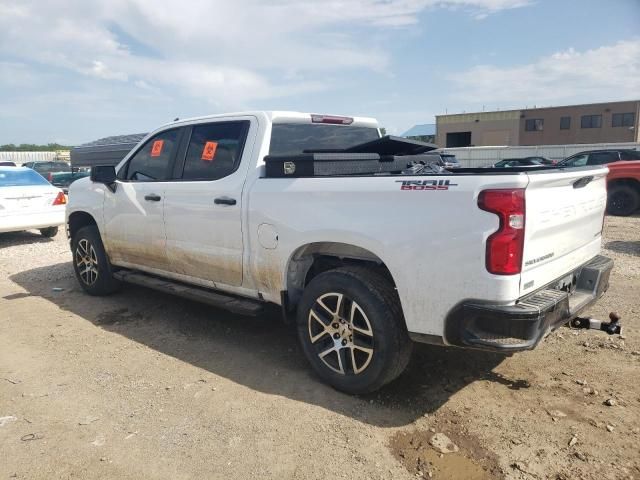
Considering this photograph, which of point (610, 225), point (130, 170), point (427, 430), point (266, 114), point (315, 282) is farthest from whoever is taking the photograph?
point (610, 225)

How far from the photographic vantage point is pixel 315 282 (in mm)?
3561

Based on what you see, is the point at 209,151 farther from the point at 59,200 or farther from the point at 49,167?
the point at 49,167

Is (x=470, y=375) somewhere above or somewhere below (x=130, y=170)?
below

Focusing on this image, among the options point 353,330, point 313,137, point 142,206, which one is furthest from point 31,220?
point 353,330

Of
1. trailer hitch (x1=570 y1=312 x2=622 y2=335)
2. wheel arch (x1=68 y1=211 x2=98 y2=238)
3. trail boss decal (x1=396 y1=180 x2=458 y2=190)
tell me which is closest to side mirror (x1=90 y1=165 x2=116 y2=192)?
wheel arch (x1=68 y1=211 x2=98 y2=238)

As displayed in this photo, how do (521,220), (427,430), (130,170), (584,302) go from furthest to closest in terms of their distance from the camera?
1. (130,170)
2. (584,302)
3. (427,430)
4. (521,220)

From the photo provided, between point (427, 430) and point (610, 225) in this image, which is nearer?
point (427, 430)

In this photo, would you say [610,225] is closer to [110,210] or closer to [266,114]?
[266,114]

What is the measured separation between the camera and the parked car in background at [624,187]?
11.8m

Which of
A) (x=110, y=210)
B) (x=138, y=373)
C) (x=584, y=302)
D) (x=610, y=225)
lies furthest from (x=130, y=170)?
(x=610, y=225)

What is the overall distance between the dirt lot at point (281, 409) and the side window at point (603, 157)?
11.0 metres

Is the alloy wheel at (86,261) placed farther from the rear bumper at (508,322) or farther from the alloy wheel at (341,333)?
the rear bumper at (508,322)

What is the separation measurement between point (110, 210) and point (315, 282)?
297 cm

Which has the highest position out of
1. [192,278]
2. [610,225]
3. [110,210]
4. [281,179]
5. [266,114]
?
[266,114]
